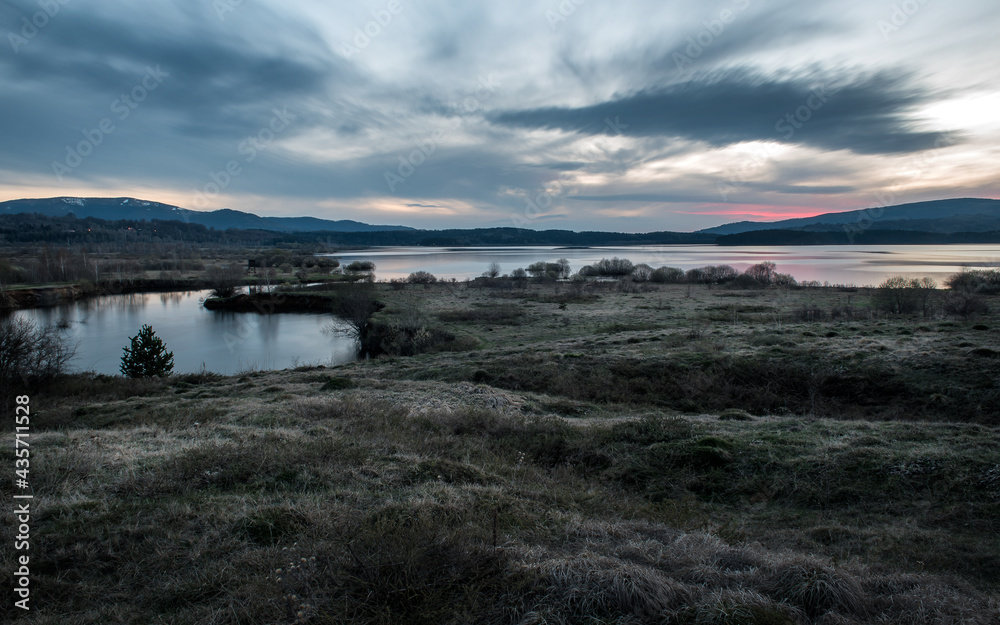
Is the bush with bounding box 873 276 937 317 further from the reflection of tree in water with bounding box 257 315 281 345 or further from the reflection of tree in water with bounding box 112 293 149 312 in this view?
the reflection of tree in water with bounding box 112 293 149 312

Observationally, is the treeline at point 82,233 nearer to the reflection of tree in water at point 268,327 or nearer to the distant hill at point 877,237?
the reflection of tree in water at point 268,327

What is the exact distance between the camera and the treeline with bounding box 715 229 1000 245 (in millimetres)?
167250

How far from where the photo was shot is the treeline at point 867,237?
549ft

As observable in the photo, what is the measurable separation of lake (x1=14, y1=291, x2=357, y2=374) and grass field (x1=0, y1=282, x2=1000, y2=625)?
18890mm

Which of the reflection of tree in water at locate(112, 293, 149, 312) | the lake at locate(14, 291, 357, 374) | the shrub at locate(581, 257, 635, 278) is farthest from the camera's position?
the shrub at locate(581, 257, 635, 278)

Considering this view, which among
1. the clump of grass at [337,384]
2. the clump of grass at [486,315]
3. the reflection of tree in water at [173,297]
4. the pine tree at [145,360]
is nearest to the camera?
the clump of grass at [337,384]

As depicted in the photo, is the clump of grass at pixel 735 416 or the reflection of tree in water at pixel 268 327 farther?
the reflection of tree in water at pixel 268 327

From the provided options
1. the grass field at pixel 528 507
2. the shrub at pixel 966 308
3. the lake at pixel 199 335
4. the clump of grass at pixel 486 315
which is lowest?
the lake at pixel 199 335

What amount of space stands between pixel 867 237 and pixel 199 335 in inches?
9086

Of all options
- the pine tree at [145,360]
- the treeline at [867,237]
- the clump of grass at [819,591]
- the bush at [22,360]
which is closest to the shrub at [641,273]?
the pine tree at [145,360]

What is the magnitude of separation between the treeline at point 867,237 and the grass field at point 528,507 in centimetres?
19114

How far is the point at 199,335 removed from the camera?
42.7 metres

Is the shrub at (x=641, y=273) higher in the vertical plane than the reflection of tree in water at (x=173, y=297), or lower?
higher

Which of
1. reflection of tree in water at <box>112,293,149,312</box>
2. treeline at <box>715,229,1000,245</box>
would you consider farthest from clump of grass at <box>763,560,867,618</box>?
treeline at <box>715,229,1000,245</box>
